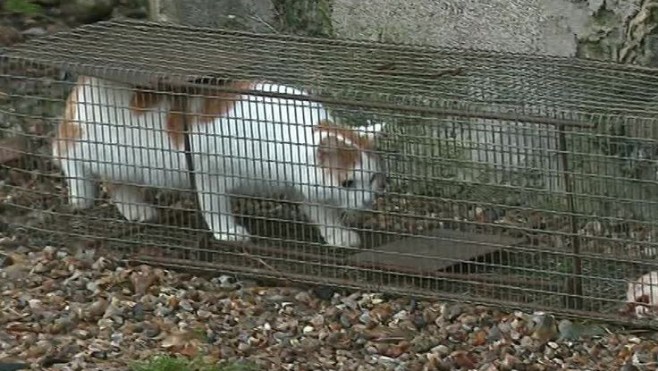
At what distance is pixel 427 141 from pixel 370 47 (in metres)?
0.46

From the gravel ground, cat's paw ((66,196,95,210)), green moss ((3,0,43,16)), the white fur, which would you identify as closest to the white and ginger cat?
cat's paw ((66,196,95,210))

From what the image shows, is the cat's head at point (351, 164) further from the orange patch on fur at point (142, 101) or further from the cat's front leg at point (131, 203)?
the cat's front leg at point (131, 203)

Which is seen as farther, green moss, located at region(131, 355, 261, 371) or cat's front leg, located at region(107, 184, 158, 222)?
cat's front leg, located at region(107, 184, 158, 222)

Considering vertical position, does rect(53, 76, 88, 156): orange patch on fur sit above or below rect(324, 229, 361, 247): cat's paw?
above

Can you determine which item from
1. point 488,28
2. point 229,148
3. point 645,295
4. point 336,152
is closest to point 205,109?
point 229,148

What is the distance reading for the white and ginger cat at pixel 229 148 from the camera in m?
5.50

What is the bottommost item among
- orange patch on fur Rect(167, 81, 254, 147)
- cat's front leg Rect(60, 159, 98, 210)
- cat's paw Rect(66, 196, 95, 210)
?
cat's paw Rect(66, 196, 95, 210)

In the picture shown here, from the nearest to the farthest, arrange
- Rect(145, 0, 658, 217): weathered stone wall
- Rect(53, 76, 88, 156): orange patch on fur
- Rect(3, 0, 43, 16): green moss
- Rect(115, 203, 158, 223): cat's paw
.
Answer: Rect(145, 0, 658, 217): weathered stone wall, Rect(53, 76, 88, 156): orange patch on fur, Rect(115, 203, 158, 223): cat's paw, Rect(3, 0, 43, 16): green moss

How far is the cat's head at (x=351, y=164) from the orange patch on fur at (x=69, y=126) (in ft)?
2.91

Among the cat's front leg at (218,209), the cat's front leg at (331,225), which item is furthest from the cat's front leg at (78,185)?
the cat's front leg at (331,225)

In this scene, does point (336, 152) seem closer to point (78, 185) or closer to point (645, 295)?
point (78, 185)

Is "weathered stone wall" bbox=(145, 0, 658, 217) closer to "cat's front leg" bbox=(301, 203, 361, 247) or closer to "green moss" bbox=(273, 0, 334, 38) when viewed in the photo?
"green moss" bbox=(273, 0, 334, 38)

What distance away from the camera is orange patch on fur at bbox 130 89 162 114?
5627mm

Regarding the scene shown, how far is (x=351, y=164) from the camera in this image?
5.56 metres
